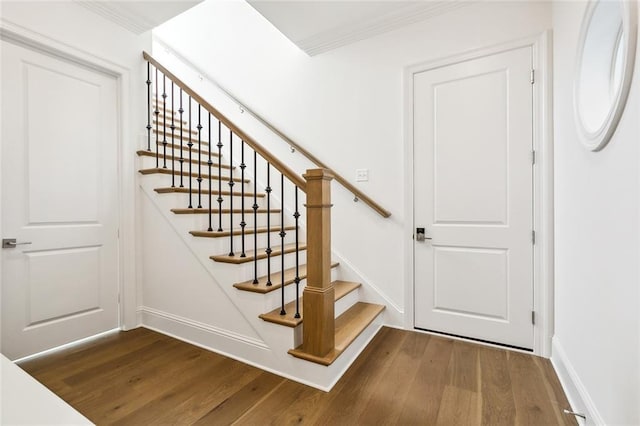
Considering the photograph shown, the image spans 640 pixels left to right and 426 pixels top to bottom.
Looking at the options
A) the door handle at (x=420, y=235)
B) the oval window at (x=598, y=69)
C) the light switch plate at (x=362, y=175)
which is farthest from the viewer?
the light switch plate at (x=362, y=175)

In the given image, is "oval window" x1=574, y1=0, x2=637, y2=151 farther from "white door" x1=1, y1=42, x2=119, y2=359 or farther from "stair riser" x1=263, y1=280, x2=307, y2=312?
"white door" x1=1, y1=42, x2=119, y2=359

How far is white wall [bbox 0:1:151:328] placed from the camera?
7.23ft

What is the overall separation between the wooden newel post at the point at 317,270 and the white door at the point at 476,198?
110cm

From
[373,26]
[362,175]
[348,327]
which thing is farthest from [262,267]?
[373,26]

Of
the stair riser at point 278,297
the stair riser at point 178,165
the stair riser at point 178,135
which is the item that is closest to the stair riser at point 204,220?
the stair riser at point 178,165

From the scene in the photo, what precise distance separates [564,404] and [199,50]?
4.83 m

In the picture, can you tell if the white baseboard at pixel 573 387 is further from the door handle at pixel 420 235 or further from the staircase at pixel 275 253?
the staircase at pixel 275 253

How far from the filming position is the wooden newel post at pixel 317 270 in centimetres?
177

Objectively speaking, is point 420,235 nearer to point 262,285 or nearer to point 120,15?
point 262,285

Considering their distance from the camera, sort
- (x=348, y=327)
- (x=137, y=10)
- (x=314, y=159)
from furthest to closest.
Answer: (x=314, y=159) < (x=137, y=10) < (x=348, y=327)

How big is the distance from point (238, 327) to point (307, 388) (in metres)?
0.64

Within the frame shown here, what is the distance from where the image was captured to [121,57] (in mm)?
2633

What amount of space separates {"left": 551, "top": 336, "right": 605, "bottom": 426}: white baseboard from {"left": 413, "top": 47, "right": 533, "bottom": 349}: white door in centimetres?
22

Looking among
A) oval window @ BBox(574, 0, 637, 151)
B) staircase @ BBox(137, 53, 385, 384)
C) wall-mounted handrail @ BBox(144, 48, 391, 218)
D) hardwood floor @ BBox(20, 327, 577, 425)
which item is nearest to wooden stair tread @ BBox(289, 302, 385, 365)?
staircase @ BBox(137, 53, 385, 384)
